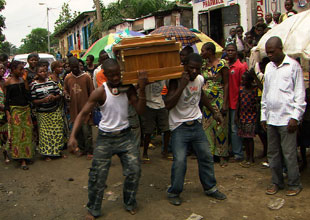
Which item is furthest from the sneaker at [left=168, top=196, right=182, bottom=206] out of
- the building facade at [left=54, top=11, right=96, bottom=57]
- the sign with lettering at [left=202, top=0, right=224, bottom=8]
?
the building facade at [left=54, top=11, right=96, bottom=57]

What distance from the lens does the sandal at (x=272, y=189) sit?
4.10 meters

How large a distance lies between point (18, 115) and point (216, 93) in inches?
136

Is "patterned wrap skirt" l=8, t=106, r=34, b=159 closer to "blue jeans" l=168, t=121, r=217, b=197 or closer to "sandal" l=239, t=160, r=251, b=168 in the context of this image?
"blue jeans" l=168, t=121, r=217, b=197

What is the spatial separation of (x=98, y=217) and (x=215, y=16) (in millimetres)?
11020

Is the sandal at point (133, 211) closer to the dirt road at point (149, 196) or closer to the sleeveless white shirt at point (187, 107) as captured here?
the dirt road at point (149, 196)

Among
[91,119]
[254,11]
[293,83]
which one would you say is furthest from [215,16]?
[293,83]

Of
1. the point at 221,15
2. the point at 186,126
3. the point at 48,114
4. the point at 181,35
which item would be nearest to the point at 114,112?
the point at 186,126

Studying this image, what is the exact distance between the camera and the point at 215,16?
13102 millimetres

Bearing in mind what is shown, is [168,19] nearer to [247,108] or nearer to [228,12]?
[228,12]

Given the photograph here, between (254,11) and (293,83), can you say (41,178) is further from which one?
(254,11)

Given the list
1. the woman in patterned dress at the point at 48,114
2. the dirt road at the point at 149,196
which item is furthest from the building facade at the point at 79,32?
the dirt road at the point at 149,196

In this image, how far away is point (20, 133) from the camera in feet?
19.4

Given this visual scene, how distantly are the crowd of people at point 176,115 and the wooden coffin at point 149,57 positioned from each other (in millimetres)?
110

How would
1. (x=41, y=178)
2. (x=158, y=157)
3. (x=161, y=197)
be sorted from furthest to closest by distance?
(x=158, y=157) → (x=41, y=178) → (x=161, y=197)
